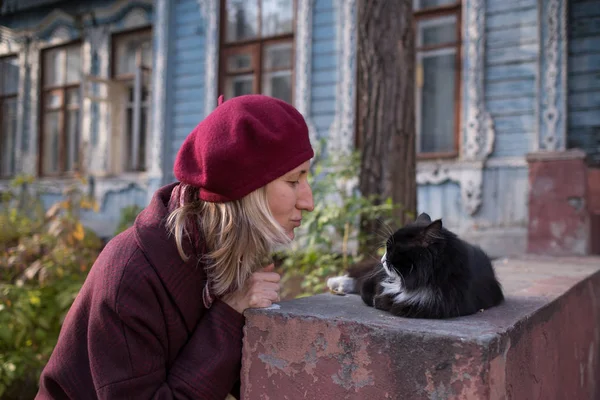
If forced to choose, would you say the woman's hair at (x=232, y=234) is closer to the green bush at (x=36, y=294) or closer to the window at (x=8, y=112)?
the green bush at (x=36, y=294)

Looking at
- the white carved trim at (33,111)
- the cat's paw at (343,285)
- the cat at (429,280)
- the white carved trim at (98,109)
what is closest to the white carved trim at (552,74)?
the cat's paw at (343,285)

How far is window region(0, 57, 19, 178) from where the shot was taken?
38.8ft

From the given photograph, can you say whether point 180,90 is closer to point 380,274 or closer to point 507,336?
point 380,274

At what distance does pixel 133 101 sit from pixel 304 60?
3552 mm

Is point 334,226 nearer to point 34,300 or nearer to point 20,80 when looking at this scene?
point 34,300

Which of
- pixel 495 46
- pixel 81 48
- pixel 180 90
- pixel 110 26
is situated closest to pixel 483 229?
pixel 495 46

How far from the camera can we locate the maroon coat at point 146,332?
56.6 inches

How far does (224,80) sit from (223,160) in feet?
25.1

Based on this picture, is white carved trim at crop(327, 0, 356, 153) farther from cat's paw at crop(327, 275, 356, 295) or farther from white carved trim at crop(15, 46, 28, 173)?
white carved trim at crop(15, 46, 28, 173)

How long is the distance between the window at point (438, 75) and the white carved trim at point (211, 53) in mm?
3255

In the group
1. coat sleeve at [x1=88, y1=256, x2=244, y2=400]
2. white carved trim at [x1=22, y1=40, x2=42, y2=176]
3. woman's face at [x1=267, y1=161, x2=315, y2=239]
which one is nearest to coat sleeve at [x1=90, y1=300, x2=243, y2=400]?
coat sleeve at [x1=88, y1=256, x2=244, y2=400]

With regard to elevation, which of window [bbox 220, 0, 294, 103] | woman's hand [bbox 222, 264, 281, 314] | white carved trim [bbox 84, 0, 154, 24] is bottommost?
woman's hand [bbox 222, 264, 281, 314]

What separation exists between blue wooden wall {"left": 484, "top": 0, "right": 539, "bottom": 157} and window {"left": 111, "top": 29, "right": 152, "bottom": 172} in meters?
5.73

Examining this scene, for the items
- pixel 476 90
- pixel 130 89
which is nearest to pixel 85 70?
pixel 130 89
